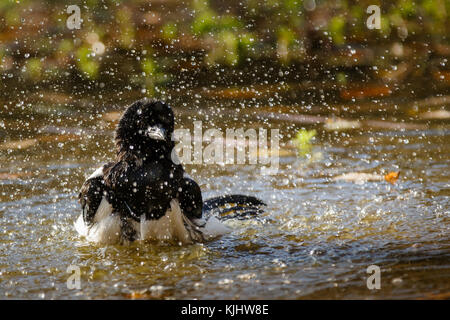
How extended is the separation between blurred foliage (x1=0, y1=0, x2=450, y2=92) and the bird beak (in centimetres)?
529

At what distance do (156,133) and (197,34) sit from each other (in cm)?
724

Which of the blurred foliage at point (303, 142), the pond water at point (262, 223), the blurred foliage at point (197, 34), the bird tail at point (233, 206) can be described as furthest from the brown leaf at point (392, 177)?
the blurred foliage at point (197, 34)

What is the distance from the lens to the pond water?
4027 millimetres

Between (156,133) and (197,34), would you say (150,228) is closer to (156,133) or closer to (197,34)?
(156,133)

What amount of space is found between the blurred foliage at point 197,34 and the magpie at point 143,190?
17.1 feet

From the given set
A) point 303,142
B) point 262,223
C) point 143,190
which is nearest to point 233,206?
point 262,223

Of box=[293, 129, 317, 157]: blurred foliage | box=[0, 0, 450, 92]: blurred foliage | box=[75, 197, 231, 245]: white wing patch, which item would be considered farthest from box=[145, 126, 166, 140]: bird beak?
box=[0, 0, 450, 92]: blurred foliage

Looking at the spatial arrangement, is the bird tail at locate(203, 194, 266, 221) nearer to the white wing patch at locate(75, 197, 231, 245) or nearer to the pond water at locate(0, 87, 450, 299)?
the pond water at locate(0, 87, 450, 299)

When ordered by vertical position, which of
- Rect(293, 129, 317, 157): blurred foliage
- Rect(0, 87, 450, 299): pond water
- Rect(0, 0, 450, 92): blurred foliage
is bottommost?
Rect(0, 87, 450, 299): pond water

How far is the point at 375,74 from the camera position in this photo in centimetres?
1025

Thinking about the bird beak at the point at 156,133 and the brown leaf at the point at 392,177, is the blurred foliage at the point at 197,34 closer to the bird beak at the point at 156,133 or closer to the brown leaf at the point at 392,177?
the brown leaf at the point at 392,177

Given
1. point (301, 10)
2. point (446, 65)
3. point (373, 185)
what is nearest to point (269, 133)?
point (373, 185)

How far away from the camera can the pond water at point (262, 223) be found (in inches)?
159

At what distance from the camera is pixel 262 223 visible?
17.5 feet
